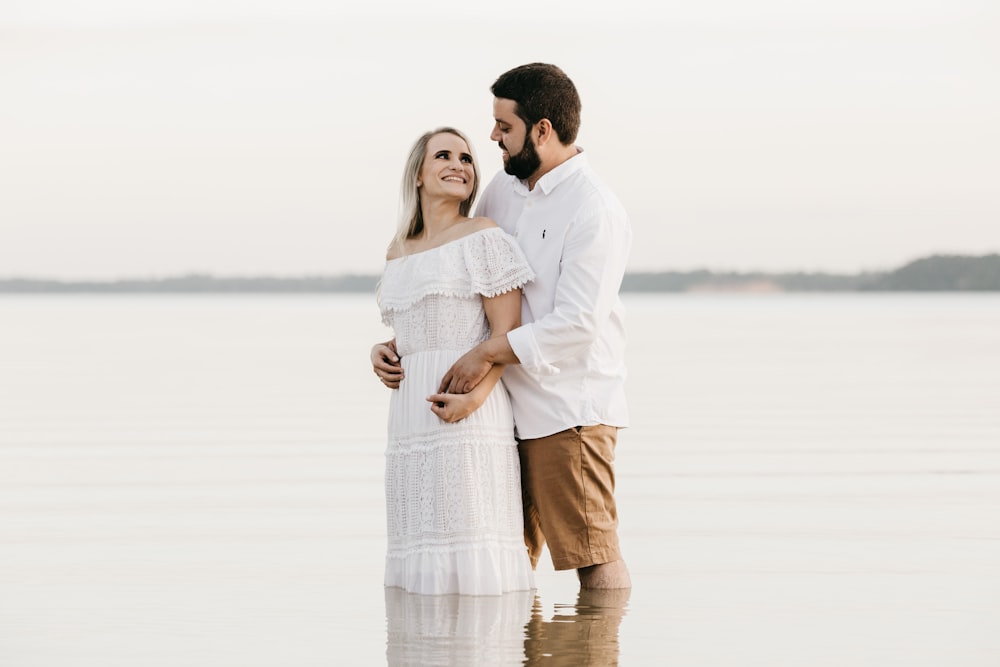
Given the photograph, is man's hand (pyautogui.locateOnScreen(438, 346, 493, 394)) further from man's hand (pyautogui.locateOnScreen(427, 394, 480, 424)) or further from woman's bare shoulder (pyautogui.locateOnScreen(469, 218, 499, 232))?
woman's bare shoulder (pyautogui.locateOnScreen(469, 218, 499, 232))

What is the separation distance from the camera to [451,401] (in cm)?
514

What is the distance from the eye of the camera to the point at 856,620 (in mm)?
5344

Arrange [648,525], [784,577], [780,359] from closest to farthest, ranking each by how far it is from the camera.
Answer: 1. [784,577]
2. [648,525]
3. [780,359]

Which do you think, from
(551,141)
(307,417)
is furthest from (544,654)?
(307,417)

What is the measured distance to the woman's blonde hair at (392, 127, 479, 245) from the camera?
539cm

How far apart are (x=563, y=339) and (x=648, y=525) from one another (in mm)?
2626

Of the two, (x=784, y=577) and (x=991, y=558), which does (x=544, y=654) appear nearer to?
(x=784, y=577)

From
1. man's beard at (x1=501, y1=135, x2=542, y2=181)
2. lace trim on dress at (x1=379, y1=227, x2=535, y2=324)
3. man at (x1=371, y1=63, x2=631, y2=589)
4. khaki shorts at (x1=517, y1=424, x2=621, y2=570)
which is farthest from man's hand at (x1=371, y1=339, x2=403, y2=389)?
man's beard at (x1=501, y1=135, x2=542, y2=181)

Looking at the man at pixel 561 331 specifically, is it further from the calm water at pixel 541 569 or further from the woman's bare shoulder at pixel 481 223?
the calm water at pixel 541 569

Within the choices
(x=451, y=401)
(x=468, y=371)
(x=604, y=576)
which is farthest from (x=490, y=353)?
(x=604, y=576)

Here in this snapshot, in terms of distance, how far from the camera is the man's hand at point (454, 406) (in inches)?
202

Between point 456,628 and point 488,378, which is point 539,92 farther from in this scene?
point 456,628

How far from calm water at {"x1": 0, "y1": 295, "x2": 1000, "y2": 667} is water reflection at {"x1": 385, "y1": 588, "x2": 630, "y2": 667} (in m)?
0.01

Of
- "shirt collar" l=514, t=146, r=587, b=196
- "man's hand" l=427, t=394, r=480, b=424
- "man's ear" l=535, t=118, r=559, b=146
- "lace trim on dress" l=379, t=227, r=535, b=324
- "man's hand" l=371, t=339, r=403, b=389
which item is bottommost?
"man's hand" l=427, t=394, r=480, b=424
